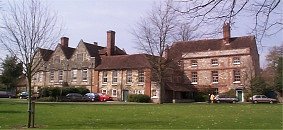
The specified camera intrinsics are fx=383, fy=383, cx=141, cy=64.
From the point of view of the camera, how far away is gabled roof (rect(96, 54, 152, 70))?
62.9 metres

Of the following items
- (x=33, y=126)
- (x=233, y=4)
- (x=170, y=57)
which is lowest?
(x=33, y=126)

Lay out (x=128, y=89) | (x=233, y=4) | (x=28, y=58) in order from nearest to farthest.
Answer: (x=233, y=4) → (x=28, y=58) → (x=128, y=89)

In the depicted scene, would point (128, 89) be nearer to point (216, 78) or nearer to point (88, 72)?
point (88, 72)

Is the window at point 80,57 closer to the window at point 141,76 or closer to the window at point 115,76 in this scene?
the window at point 115,76

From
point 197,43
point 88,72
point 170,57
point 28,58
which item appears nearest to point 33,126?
point 28,58

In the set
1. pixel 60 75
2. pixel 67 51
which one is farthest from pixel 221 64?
pixel 60 75

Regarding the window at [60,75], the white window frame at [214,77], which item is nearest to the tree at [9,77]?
the window at [60,75]

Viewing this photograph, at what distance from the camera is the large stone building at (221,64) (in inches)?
2459

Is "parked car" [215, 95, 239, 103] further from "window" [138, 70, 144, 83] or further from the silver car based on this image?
"window" [138, 70, 144, 83]

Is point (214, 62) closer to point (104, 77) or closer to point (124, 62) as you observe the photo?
point (124, 62)

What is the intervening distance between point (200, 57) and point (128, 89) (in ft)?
47.2

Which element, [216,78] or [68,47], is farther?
[68,47]

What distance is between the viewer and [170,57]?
179 feet

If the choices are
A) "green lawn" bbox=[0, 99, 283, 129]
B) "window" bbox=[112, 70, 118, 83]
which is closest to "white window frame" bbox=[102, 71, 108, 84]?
"window" bbox=[112, 70, 118, 83]
